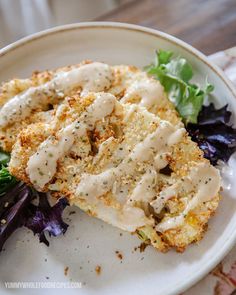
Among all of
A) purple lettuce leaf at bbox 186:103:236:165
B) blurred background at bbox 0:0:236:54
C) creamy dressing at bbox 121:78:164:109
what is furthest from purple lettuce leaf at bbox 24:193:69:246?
blurred background at bbox 0:0:236:54

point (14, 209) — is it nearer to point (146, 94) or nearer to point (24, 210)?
point (24, 210)

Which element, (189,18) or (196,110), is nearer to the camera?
(196,110)

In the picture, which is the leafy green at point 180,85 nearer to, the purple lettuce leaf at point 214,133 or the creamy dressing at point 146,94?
the purple lettuce leaf at point 214,133

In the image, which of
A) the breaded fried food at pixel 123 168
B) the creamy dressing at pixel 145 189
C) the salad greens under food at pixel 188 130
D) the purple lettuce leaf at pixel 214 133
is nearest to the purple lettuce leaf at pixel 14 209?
the salad greens under food at pixel 188 130

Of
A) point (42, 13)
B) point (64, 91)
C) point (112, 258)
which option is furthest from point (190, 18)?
point (112, 258)

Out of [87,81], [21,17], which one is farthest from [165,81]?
[21,17]

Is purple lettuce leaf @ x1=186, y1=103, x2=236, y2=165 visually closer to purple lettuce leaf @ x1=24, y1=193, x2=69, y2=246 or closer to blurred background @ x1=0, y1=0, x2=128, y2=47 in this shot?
purple lettuce leaf @ x1=24, y1=193, x2=69, y2=246
